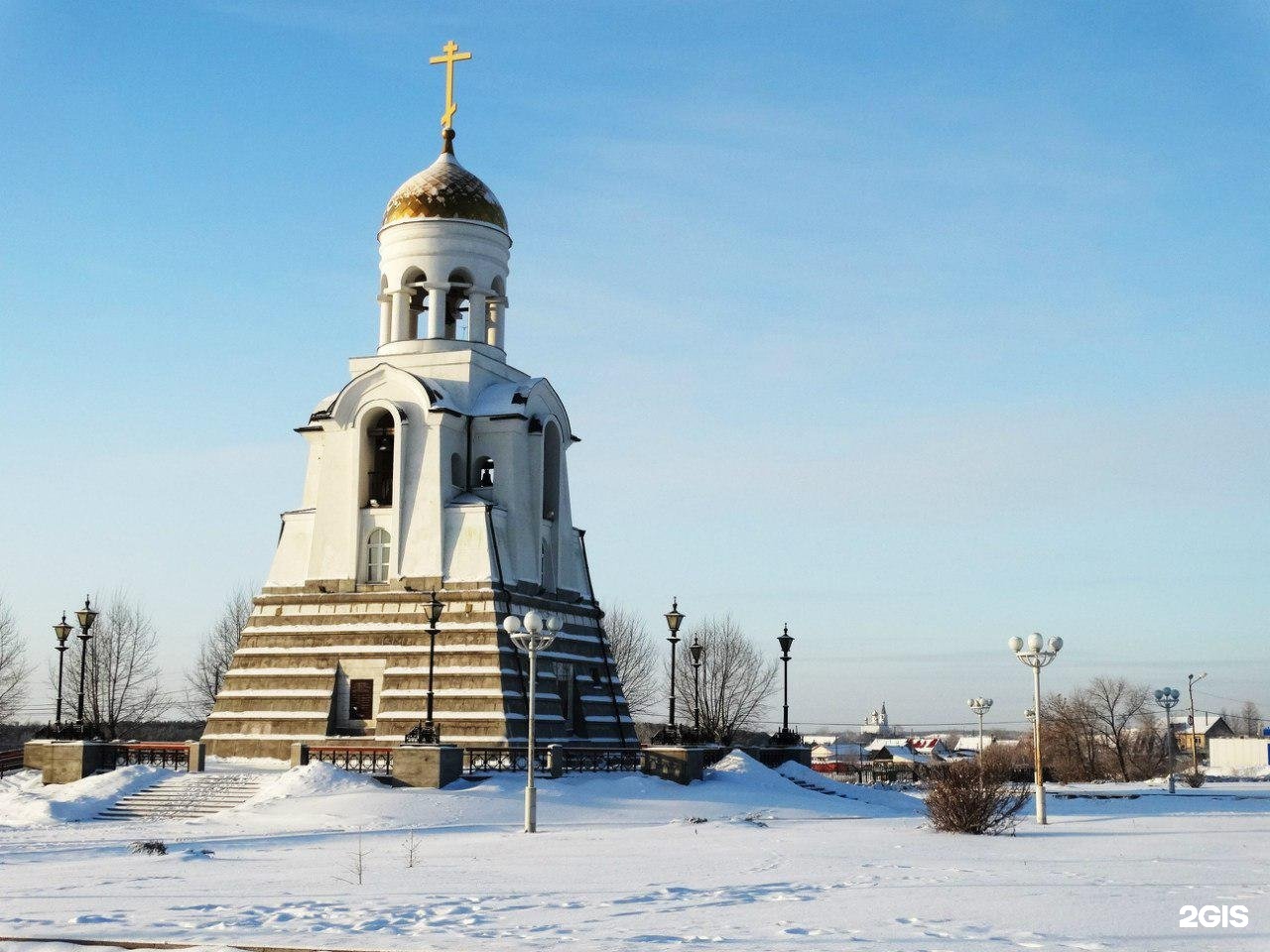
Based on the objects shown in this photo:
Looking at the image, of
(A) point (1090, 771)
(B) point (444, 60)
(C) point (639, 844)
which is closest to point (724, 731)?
(A) point (1090, 771)

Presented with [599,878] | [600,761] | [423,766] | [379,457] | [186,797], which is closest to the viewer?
[599,878]

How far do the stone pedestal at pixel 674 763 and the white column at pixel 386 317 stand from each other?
50.4 ft

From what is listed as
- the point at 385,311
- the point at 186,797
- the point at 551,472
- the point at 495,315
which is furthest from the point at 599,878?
the point at 385,311

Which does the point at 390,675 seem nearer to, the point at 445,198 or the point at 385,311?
the point at 385,311

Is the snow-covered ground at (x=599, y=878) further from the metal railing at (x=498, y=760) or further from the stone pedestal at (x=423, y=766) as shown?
the metal railing at (x=498, y=760)

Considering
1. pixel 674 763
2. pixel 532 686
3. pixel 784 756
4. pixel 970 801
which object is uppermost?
pixel 532 686

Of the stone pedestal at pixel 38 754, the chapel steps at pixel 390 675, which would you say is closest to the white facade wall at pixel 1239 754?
the chapel steps at pixel 390 675

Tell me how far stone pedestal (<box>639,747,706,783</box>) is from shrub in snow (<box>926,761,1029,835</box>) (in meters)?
12.4

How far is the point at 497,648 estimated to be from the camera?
36906 mm

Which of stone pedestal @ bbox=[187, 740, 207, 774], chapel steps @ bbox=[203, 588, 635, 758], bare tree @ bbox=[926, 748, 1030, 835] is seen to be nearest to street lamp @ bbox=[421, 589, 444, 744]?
chapel steps @ bbox=[203, 588, 635, 758]

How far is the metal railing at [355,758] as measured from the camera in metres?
32.5

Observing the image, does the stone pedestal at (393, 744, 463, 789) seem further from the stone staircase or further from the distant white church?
the distant white church

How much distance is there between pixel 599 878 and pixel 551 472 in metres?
27.1

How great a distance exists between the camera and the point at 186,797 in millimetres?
30719
